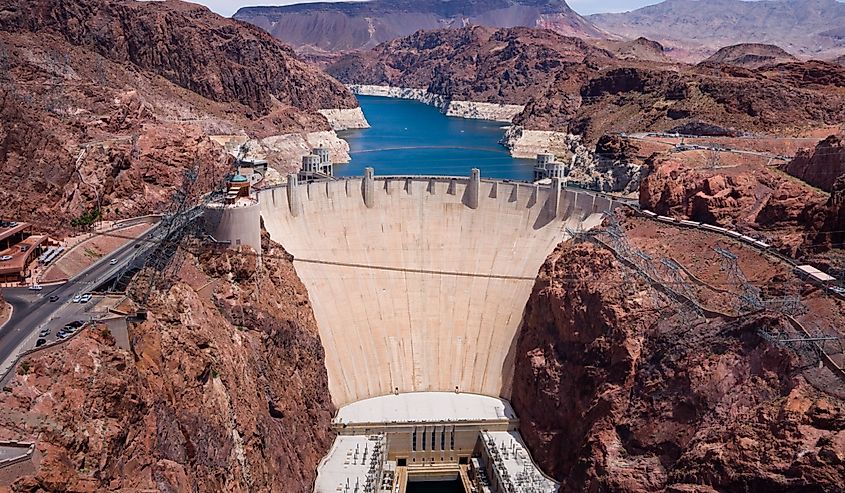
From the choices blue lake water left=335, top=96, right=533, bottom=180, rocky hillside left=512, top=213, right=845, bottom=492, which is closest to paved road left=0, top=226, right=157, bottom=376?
rocky hillside left=512, top=213, right=845, bottom=492

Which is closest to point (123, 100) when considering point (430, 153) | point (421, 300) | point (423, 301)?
point (421, 300)

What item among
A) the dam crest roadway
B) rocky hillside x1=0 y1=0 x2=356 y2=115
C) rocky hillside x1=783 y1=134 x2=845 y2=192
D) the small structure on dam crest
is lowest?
the dam crest roadway

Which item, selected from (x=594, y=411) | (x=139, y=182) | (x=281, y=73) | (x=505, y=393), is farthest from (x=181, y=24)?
(x=594, y=411)

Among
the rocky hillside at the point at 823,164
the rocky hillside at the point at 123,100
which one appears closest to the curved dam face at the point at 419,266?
the rocky hillside at the point at 123,100

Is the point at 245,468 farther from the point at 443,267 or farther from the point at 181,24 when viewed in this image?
the point at 181,24

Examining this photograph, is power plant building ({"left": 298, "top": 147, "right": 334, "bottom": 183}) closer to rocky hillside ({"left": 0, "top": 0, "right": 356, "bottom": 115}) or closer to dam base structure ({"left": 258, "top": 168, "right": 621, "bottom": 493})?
dam base structure ({"left": 258, "top": 168, "right": 621, "bottom": 493})
